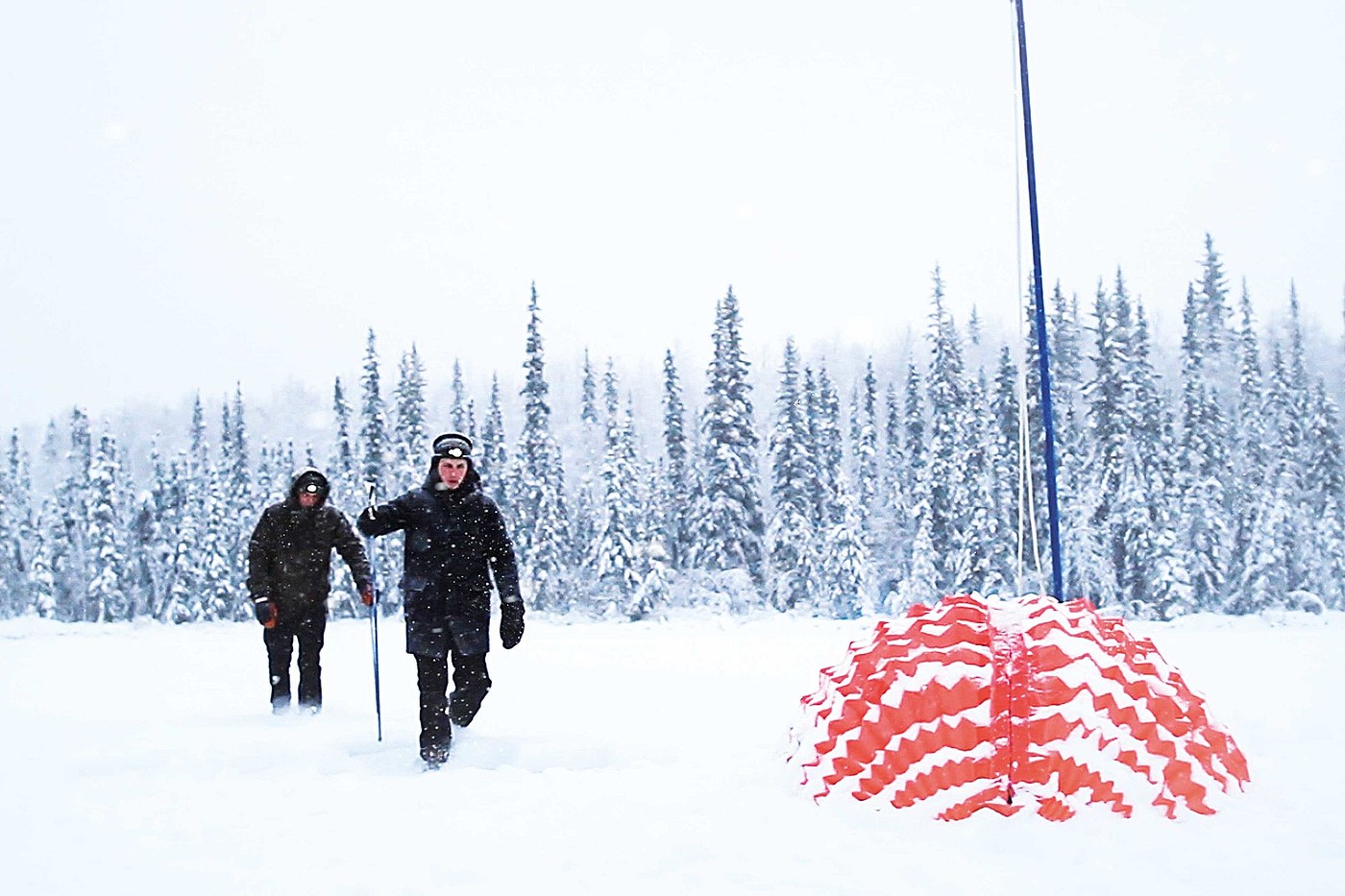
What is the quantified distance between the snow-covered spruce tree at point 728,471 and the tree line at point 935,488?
10cm

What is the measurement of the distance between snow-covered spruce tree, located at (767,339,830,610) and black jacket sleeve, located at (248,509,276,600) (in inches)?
1512

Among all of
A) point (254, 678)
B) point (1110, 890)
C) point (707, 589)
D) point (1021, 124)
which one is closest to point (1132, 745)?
point (1110, 890)

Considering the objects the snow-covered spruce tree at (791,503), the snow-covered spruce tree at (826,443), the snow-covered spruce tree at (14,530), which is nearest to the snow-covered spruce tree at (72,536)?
the snow-covered spruce tree at (14,530)

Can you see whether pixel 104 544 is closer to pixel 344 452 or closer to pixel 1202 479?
pixel 344 452

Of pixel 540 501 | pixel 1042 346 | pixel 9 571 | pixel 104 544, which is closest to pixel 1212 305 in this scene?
pixel 540 501

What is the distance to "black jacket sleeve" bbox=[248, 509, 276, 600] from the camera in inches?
339

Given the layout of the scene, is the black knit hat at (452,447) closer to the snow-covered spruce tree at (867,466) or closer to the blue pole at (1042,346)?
the blue pole at (1042,346)

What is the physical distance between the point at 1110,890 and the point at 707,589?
135 ft

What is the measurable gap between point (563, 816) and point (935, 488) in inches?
1725

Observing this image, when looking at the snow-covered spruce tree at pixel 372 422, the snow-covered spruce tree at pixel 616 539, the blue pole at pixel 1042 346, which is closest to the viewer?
the blue pole at pixel 1042 346

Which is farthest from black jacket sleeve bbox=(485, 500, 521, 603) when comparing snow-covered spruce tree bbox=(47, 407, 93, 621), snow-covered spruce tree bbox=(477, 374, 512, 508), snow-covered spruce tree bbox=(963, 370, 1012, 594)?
snow-covered spruce tree bbox=(47, 407, 93, 621)

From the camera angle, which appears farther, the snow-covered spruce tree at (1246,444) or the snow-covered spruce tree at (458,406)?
the snow-covered spruce tree at (458,406)

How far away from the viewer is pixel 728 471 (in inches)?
1748

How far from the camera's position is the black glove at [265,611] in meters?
8.49
